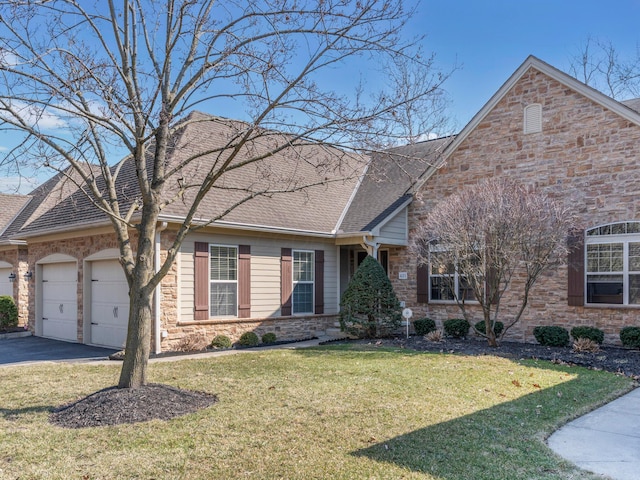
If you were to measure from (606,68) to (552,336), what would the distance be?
1730 cm

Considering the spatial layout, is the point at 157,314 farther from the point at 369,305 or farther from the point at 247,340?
the point at 369,305

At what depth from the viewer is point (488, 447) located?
5.13m

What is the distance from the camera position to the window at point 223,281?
12562 mm

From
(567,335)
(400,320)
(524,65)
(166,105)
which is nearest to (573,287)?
(567,335)

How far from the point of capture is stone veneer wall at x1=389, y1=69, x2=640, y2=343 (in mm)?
11828

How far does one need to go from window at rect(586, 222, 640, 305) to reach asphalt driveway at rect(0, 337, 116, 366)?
10.7 metres

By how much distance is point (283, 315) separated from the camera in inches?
551

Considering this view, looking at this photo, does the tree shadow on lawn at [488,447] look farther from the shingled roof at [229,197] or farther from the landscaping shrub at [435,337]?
the shingled roof at [229,197]

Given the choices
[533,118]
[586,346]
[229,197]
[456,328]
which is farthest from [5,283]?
[586,346]

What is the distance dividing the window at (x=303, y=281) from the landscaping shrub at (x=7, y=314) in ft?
29.3

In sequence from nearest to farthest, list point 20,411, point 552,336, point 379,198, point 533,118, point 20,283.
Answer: point 20,411 < point 552,336 < point 533,118 < point 379,198 < point 20,283

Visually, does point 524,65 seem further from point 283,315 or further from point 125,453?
point 125,453

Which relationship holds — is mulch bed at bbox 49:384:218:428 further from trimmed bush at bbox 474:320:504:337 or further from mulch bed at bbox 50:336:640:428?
trimmed bush at bbox 474:320:504:337

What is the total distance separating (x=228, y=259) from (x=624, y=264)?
8.77 meters
